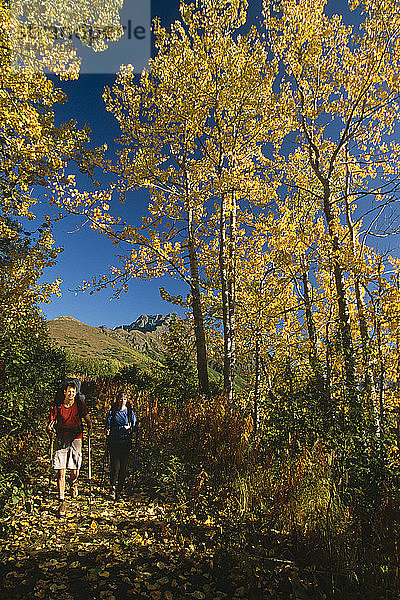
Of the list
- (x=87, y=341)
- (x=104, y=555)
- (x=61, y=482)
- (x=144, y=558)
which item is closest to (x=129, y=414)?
(x=61, y=482)

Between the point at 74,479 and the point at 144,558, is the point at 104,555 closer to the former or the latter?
the point at 144,558

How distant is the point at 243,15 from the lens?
338 inches

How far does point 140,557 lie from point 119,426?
2484 mm

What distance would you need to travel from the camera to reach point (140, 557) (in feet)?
12.2

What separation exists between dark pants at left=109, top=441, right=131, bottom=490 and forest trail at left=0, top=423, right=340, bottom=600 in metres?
0.72

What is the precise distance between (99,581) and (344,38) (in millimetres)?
10839

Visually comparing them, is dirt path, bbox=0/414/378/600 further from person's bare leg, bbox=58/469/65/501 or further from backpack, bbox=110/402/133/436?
backpack, bbox=110/402/133/436

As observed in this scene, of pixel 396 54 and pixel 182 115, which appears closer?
pixel 396 54

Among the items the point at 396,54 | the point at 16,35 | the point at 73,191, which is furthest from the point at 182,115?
the point at 396,54

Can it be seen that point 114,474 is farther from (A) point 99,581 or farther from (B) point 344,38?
(B) point 344,38

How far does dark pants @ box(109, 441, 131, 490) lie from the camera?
19.2 ft

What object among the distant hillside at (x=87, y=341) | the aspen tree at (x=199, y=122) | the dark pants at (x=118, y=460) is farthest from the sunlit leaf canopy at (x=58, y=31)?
the distant hillside at (x=87, y=341)

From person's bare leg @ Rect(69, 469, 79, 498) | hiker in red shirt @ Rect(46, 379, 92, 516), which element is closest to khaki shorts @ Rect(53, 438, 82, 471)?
hiker in red shirt @ Rect(46, 379, 92, 516)

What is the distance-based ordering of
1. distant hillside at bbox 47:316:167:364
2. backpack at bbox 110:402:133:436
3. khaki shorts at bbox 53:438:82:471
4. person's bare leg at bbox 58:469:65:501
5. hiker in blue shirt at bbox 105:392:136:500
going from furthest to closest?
distant hillside at bbox 47:316:167:364 → backpack at bbox 110:402:133:436 → hiker in blue shirt at bbox 105:392:136:500 → khaki shorts at bbox 53:438:82:471 → person's bare leg at bbox 58:469:65:501
